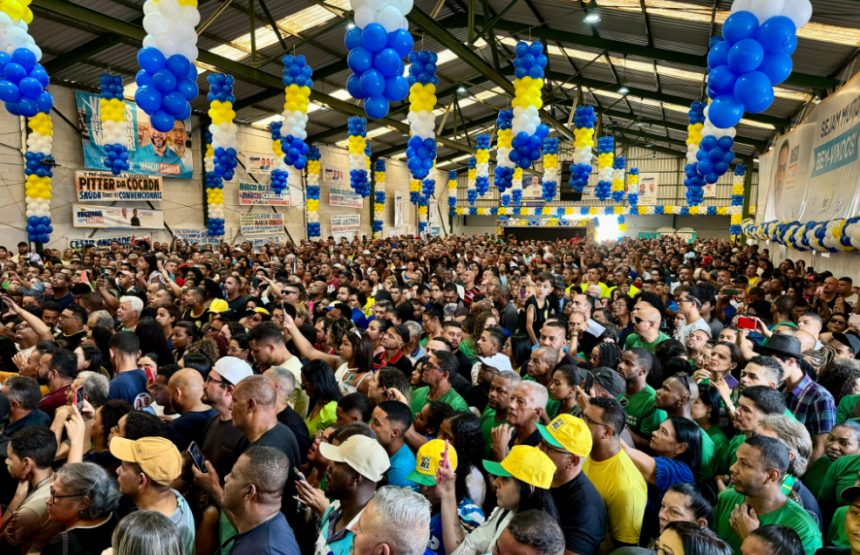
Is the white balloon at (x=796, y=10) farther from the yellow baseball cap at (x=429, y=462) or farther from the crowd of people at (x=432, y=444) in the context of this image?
the yellow baseball cap at (x=429, y=462)

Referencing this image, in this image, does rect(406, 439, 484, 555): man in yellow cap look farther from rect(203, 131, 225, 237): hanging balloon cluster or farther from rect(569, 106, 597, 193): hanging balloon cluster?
rect(203, 131, 225, 237): hanging balloon cluster

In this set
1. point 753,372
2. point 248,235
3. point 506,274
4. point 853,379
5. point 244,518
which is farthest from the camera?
point 248,235

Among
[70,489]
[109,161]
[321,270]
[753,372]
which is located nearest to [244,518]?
[70,489]

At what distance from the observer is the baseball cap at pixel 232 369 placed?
3.05m

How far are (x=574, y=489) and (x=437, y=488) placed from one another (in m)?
0.58

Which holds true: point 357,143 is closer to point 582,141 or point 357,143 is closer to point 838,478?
point 582,141

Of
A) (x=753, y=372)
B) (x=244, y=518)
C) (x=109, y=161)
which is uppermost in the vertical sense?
(x=109, y=161)

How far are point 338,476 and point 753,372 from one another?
248 cm

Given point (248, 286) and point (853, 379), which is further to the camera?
point (248, 286)

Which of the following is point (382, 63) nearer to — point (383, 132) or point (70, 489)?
point (70, 489)

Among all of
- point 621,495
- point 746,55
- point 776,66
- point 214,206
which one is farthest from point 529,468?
point 214,206

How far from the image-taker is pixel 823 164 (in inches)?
355

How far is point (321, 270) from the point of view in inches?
352

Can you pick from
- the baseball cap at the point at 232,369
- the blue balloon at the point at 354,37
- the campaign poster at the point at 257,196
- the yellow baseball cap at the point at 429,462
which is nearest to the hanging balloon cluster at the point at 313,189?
the campaign poster at the point at 257,196
